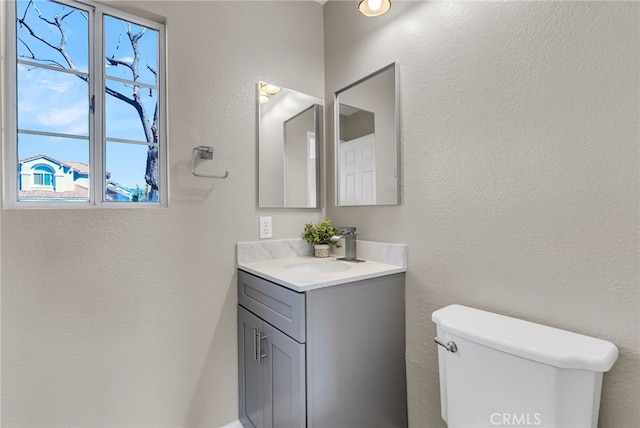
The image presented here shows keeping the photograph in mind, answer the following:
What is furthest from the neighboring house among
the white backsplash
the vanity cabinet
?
the vanity cabinet

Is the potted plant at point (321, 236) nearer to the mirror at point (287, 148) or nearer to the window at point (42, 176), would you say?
the mirror at point (287, 148)

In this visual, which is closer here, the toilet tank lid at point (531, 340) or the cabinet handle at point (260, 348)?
the toilet tank lid at point (531, 340)

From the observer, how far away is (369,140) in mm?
1666

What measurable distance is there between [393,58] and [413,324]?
1.35 metres

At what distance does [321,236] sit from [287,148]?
584 mm

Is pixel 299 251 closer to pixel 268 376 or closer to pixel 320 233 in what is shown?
pixel 320 233

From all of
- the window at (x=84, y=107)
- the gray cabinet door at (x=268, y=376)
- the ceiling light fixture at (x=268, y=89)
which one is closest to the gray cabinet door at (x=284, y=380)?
the gray cabinet door at (x=268, y=376)

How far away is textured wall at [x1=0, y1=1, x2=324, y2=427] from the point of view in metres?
1.18

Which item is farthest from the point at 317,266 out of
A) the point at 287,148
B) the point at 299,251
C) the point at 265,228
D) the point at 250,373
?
the point at 287,148

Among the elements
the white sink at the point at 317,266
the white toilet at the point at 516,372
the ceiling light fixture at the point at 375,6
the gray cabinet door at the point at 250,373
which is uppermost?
the ceiling light fixture at the point at 375,6

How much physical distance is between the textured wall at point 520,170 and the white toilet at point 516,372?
0.40 feet

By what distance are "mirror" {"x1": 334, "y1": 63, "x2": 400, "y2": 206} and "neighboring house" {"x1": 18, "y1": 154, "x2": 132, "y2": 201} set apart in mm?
1249

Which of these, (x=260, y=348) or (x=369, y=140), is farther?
(x=369, y=140)

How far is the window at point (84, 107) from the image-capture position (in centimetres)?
122
